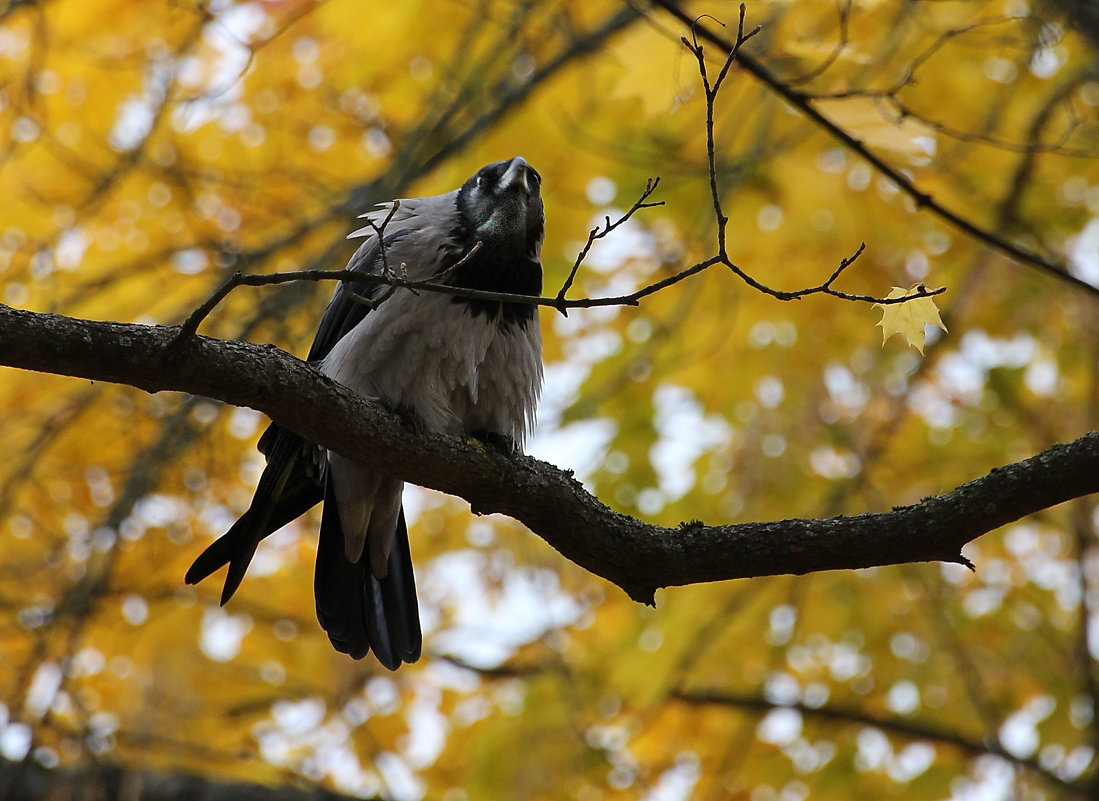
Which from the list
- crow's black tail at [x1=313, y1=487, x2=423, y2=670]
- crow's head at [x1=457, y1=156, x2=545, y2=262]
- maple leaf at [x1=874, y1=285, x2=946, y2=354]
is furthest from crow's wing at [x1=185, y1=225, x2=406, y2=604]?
maple leaf at [x1=874, y1=285, x2=946, y2=354]

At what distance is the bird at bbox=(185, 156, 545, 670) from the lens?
348cm

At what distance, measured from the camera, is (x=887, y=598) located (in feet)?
18.5

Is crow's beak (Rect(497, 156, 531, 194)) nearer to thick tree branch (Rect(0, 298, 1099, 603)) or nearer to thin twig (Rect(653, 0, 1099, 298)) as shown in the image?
thin twig (Rect(653, 0, 1099, 298))

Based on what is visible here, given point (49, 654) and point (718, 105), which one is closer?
point (49, 654)

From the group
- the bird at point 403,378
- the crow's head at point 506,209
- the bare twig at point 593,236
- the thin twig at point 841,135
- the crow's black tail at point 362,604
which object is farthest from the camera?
the crow's black tail at point 362,604

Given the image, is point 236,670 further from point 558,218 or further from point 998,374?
point 998,374

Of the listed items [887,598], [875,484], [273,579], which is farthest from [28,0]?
[887,598]

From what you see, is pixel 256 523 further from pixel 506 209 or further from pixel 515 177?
pixel 515 177

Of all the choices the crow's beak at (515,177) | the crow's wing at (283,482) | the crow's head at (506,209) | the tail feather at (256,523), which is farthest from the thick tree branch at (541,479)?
the crow's beak at (515,177)

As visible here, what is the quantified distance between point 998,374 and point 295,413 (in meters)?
4.02

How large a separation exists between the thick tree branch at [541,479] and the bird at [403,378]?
14.1 inches

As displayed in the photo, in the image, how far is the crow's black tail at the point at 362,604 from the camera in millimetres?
3824

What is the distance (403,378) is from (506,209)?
2.26 ft

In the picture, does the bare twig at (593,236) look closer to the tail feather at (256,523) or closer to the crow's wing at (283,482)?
the crow's wing at (283,482)
